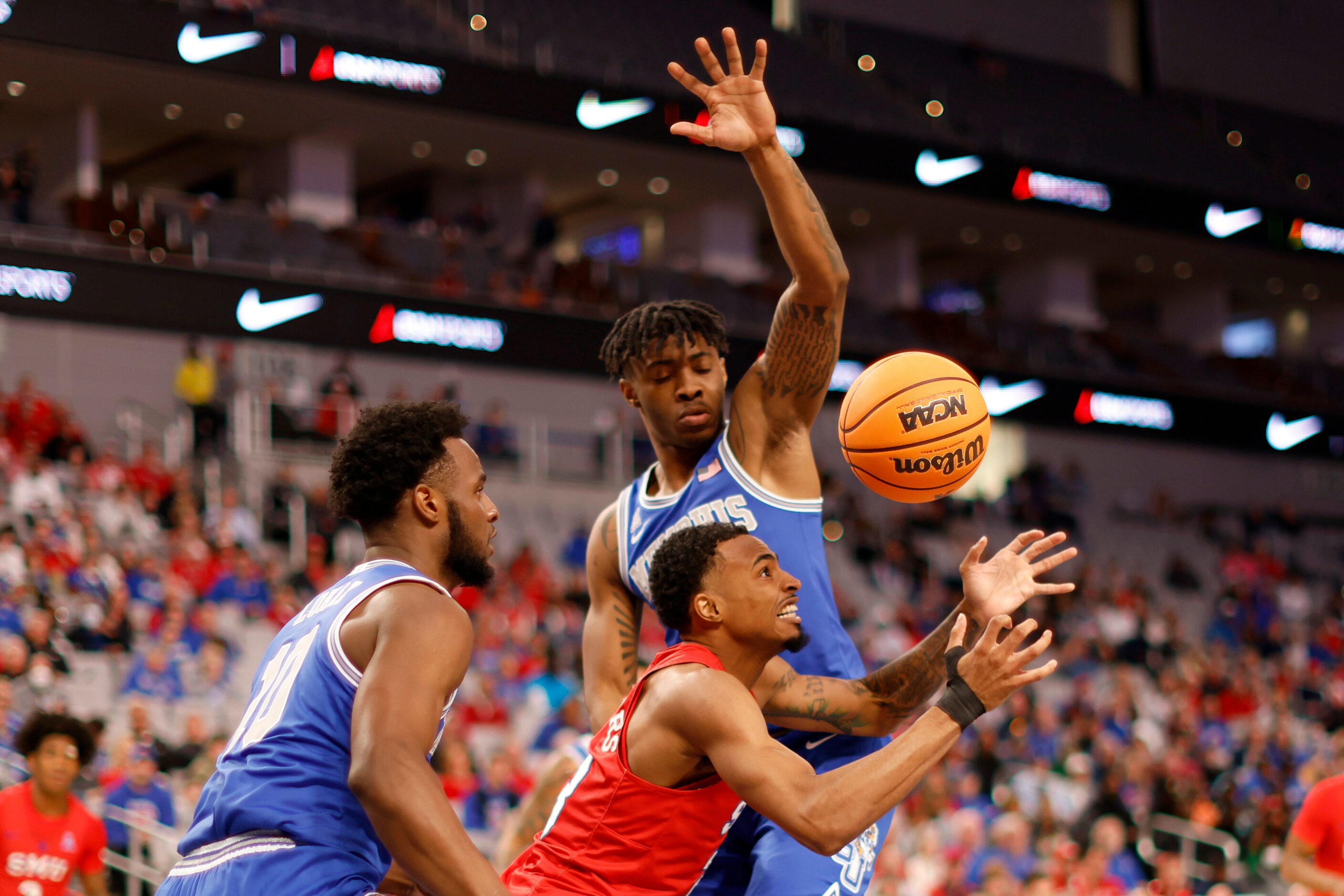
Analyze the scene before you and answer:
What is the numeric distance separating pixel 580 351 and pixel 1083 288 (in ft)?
42.9

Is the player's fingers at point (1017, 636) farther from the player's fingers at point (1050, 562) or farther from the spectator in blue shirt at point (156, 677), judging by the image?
the spectator in blue shirt at point (156, 677)

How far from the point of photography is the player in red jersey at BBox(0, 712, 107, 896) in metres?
6.70

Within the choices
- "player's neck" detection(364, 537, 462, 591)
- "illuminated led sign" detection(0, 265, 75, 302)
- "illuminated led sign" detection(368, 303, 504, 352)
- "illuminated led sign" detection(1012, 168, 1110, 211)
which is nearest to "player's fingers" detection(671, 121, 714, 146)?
"player's neck" detection(364, 537, 462, 591)

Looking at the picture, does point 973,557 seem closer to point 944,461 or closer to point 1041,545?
point 1041,545

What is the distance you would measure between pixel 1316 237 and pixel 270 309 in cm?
1820

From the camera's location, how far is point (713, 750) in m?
3.29

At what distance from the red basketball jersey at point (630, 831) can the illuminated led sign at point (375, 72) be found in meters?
Answer: 16.1

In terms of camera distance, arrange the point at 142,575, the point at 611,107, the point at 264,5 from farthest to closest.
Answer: the point at 611,107, the point at 264,5, the point at 142,575

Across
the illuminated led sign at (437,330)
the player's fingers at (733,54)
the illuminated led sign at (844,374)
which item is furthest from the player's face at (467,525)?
the illuminated led sign at (844,374)

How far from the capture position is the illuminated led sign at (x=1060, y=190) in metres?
23.3

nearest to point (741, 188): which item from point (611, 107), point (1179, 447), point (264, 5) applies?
point (611, 107)

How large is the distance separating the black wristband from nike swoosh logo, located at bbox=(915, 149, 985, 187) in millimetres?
20350

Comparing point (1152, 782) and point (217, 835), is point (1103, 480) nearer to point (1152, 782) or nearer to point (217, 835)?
point (1152, 782)

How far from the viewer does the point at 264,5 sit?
18250 millimetres
